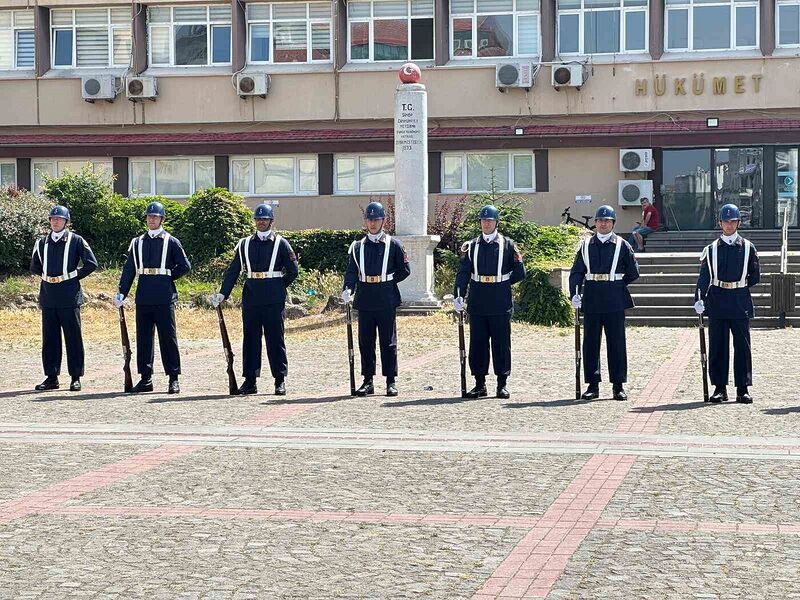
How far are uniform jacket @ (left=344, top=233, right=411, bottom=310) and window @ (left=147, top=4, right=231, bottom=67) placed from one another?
24717 mm

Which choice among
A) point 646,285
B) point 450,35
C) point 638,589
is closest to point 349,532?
point 638,589

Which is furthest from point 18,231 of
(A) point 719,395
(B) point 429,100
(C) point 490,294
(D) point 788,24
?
(D) point 788,24

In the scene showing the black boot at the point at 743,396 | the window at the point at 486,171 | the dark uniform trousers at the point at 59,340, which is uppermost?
Result: the window at the point at 486,171

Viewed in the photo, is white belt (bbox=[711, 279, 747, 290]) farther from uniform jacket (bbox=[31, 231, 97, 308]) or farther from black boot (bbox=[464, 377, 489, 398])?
uniform jacket (bbox=[31, 231, 97, 308])

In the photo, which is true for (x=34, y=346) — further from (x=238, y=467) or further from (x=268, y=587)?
(x=268, y=587)

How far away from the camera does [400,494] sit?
9.12 meters

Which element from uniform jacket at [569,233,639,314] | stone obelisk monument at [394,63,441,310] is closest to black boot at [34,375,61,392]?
uniform jacket at [569,233,639,314]

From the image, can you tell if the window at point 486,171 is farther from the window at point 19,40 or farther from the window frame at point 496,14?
the window at point 19,40

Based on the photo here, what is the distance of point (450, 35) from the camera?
37625 mm

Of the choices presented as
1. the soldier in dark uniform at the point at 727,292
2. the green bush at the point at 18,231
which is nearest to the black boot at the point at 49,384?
the soldier in dark uniform at the point at 727,292

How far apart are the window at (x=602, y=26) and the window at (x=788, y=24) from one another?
127 inches

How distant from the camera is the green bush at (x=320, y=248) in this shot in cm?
2992

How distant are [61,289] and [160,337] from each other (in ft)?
4.25

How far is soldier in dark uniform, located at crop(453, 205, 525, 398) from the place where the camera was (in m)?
15.0
